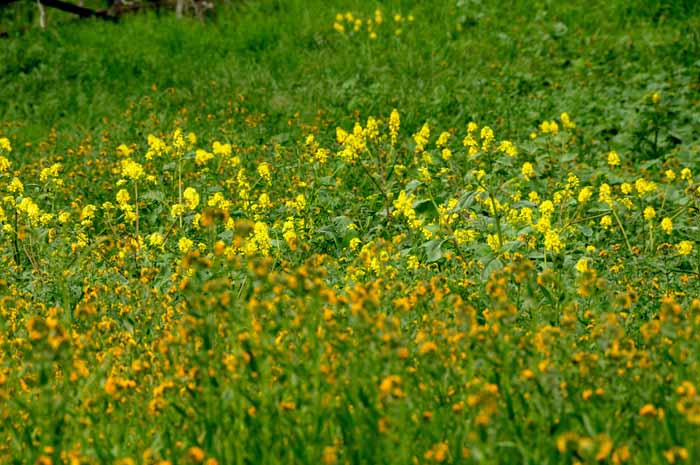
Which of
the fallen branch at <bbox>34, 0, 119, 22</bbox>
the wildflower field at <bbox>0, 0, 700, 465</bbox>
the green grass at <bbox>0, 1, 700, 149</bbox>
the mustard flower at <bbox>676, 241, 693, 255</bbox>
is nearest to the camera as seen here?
the wildflower field at <bbox>0, 0, 700, 465</bbox>

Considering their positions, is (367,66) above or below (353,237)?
above

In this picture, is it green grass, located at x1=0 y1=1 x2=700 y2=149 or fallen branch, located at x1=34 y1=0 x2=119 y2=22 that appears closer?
green grass, located at x1=0 y1=1 x2=700 y2=149

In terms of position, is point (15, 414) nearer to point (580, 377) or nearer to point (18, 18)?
point (580, 377)

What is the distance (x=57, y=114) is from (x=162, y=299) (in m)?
5.51

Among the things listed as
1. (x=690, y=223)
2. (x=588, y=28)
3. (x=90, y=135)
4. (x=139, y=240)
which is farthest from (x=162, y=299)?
(x=588, y=28)

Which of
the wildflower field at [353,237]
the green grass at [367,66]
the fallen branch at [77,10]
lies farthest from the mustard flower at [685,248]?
the fallen branch at [77,10]

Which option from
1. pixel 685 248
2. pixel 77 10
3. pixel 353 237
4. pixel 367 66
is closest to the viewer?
pixel 685 248

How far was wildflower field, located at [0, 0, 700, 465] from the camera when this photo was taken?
236 cm

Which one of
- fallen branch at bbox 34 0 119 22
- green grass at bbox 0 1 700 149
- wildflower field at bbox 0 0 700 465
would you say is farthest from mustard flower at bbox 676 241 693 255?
fallen branch at bbox 34 0 119 22

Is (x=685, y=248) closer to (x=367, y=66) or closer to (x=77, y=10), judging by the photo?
(x=367, y=66)

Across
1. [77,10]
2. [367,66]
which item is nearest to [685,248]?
[367,66]

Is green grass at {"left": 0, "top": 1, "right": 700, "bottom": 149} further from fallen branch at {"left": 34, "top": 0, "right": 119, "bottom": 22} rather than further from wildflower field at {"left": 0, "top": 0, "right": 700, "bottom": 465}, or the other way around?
fallen branch at {"left": 34, "top": 0, "right": 119, "bottom": 22}

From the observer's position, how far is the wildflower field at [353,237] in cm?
236

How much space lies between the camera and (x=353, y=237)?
195 inches
